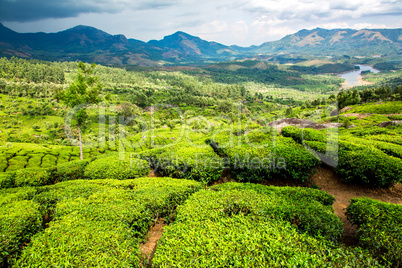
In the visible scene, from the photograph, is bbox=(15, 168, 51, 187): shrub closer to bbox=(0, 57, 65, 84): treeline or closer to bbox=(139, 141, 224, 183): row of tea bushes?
bbox=(139, 141, 224, 183): row of tea bushes

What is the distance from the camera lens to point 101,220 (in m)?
8.30

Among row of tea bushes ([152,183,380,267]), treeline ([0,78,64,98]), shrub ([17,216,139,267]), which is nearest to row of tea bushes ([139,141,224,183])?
row of tea bushes ([152,183,380,267])

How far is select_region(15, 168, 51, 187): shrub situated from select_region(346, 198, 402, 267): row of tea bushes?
1895 centimetres

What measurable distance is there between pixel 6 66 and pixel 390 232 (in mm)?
171872

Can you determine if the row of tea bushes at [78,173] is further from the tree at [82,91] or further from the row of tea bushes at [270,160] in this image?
the tree at [82,91]

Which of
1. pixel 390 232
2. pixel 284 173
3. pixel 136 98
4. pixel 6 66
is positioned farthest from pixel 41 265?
pixel 6 66

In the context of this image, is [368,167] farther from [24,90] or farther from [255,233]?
[24,90]

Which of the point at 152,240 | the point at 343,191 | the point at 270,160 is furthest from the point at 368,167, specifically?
the point at 152,240

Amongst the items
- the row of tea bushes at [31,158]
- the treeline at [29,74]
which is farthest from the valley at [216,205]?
the treeline at [29,74]

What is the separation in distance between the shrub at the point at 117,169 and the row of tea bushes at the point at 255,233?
6394mm

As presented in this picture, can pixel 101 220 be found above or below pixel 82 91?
below

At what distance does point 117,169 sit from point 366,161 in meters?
16.7

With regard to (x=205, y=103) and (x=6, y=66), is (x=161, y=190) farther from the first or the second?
(x=6, y=66)

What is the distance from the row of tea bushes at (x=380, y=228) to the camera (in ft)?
21.7
